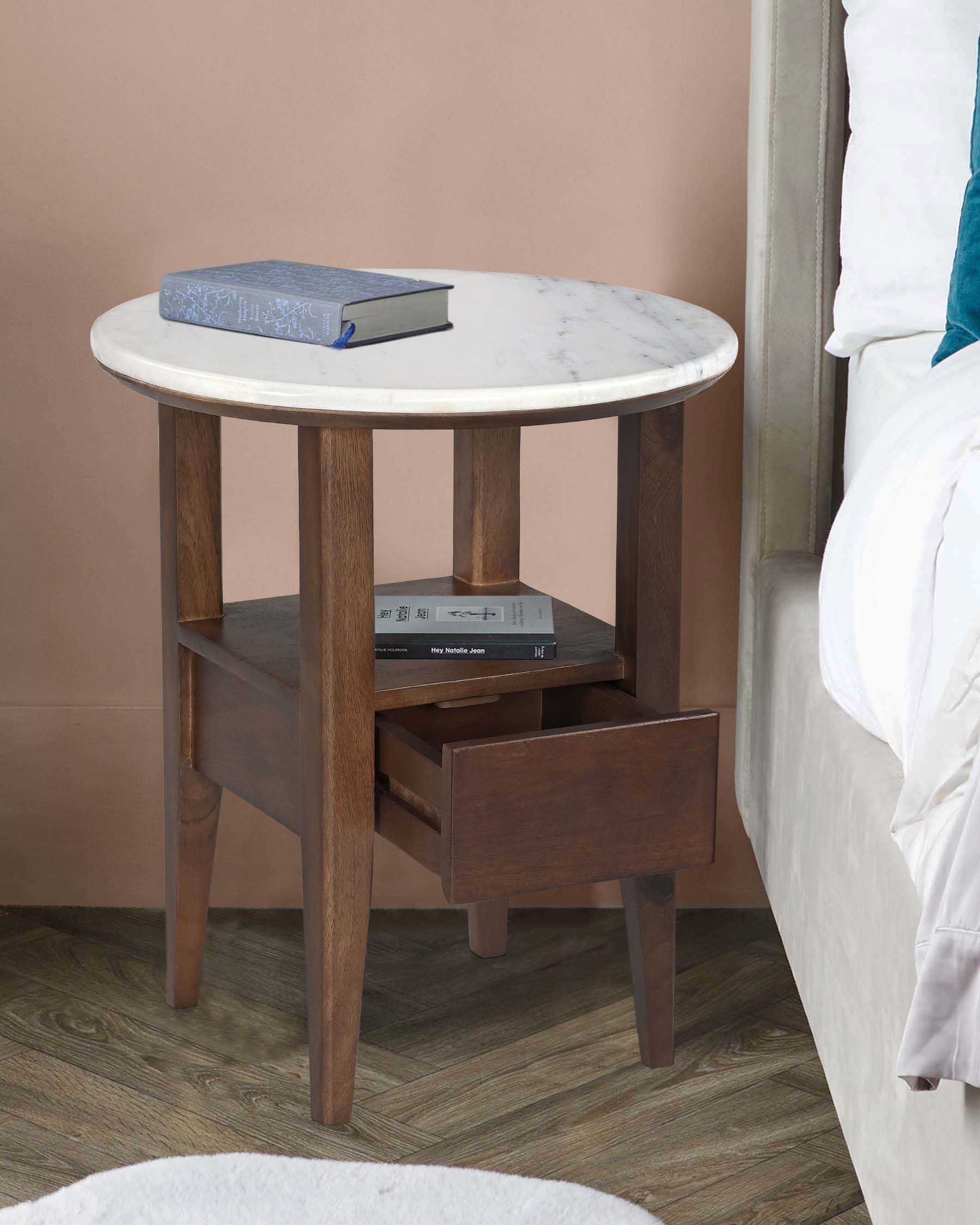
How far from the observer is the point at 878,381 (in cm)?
125

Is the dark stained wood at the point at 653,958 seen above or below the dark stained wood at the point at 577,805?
below

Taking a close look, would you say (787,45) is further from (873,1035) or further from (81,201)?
(873,1035)

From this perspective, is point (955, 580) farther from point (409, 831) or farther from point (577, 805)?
point (409, 831)

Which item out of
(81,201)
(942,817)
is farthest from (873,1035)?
(81,201)

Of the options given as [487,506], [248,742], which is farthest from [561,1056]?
[487,506]

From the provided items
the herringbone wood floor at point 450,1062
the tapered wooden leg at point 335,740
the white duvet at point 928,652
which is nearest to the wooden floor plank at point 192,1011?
the herringbone wood floor at point 450,1062

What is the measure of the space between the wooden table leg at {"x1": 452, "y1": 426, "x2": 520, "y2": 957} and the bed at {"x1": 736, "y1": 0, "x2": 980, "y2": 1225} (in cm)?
25

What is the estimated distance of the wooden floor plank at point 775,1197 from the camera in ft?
3.65

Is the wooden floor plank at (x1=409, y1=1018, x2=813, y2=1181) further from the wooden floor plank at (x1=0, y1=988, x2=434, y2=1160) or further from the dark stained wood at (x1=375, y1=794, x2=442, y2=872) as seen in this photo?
the dark stained wood at (x1=375, y1=794, x2=442, y2=872)

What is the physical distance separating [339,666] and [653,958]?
17.0 inches

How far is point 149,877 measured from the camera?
5.41 ft

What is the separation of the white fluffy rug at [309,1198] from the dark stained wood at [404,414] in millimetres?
593

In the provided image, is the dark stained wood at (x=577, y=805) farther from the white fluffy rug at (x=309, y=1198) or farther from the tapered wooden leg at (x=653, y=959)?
the white fluffy rug at (x=309, y=1198)

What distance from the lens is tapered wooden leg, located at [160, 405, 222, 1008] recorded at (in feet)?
4.28
